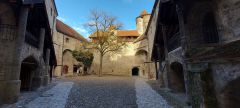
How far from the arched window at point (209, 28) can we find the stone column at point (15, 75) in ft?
34.8

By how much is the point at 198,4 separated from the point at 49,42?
13132mm

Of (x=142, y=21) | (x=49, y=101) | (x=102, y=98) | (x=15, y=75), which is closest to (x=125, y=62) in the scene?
(x=142, y=21)

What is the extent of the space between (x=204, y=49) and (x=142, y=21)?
32929mm

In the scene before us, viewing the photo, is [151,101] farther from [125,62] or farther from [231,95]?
[125,62]

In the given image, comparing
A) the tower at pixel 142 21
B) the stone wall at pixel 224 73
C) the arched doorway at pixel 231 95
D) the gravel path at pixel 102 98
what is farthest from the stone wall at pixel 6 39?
the tower at pixel 142 21

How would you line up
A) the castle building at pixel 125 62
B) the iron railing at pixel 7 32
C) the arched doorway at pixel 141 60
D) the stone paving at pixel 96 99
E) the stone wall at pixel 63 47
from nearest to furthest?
1. the stone paving at pixel 96 99
2. the iron railing at pixel 7 32
3. the stone wall at pixel 63 47
4. the arched doorway at pixel 141 60
5. the castle building at pixel 125 62

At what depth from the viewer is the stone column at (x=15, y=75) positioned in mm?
6922

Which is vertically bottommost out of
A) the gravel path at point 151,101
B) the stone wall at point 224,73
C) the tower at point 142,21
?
the gravel path at point 151,101

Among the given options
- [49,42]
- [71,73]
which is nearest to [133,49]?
[71,73]

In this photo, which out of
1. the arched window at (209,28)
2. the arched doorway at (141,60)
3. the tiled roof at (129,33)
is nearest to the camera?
the arched window at (209,28)

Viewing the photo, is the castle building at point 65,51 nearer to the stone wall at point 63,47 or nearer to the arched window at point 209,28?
the stone wall at point 63,47

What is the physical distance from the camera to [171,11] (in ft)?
30.0

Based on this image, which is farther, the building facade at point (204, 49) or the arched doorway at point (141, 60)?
the arched doorway at point (141, 60)

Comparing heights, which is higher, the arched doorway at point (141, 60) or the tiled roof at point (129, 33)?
the tiled roof at point (129, 33)
